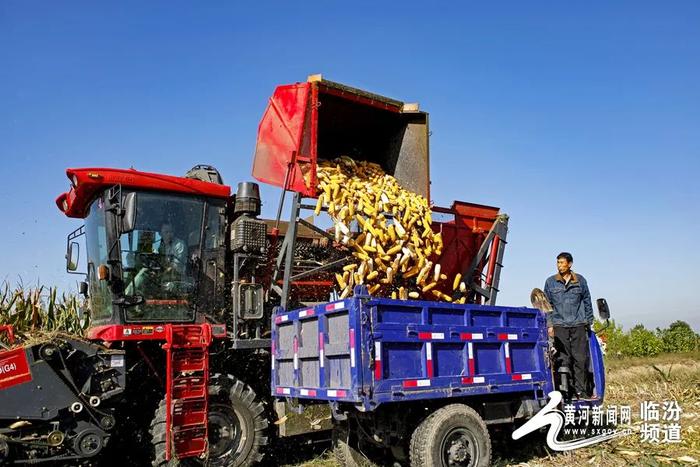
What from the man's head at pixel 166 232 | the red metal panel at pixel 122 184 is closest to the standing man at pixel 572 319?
the red metal panel at pixel 122 184

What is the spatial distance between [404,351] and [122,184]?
3444 millimetres

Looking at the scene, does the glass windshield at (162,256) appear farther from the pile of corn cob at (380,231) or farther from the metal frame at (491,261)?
the metal frame at (491,261)

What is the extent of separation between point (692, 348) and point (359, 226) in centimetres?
1767

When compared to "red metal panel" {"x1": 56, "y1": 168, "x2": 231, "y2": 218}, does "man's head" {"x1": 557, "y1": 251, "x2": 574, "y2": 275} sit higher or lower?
lower

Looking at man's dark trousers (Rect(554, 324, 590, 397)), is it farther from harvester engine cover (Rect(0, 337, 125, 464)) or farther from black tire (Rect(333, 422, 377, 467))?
harvester engine cover (Rect(0, 337, 125, 464))

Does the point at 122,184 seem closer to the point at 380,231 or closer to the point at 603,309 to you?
the point at 380,231

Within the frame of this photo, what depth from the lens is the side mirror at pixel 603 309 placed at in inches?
281

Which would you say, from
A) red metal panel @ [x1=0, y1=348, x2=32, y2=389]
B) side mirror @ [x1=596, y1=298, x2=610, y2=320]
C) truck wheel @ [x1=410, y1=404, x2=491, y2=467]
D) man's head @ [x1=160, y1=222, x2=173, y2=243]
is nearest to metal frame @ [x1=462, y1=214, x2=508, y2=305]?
side mirror @ [x1=596, y1=298, x2=610, y2=320]

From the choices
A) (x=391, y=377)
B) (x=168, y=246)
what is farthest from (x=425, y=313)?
(x=168, y=246)

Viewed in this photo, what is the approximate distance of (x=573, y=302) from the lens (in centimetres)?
752

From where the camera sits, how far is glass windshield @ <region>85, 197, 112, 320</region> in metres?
6.62

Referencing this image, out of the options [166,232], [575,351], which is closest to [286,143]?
[166,232]

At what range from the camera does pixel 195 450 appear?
614 centimetres

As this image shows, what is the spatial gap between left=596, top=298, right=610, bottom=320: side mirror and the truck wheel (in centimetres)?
226
